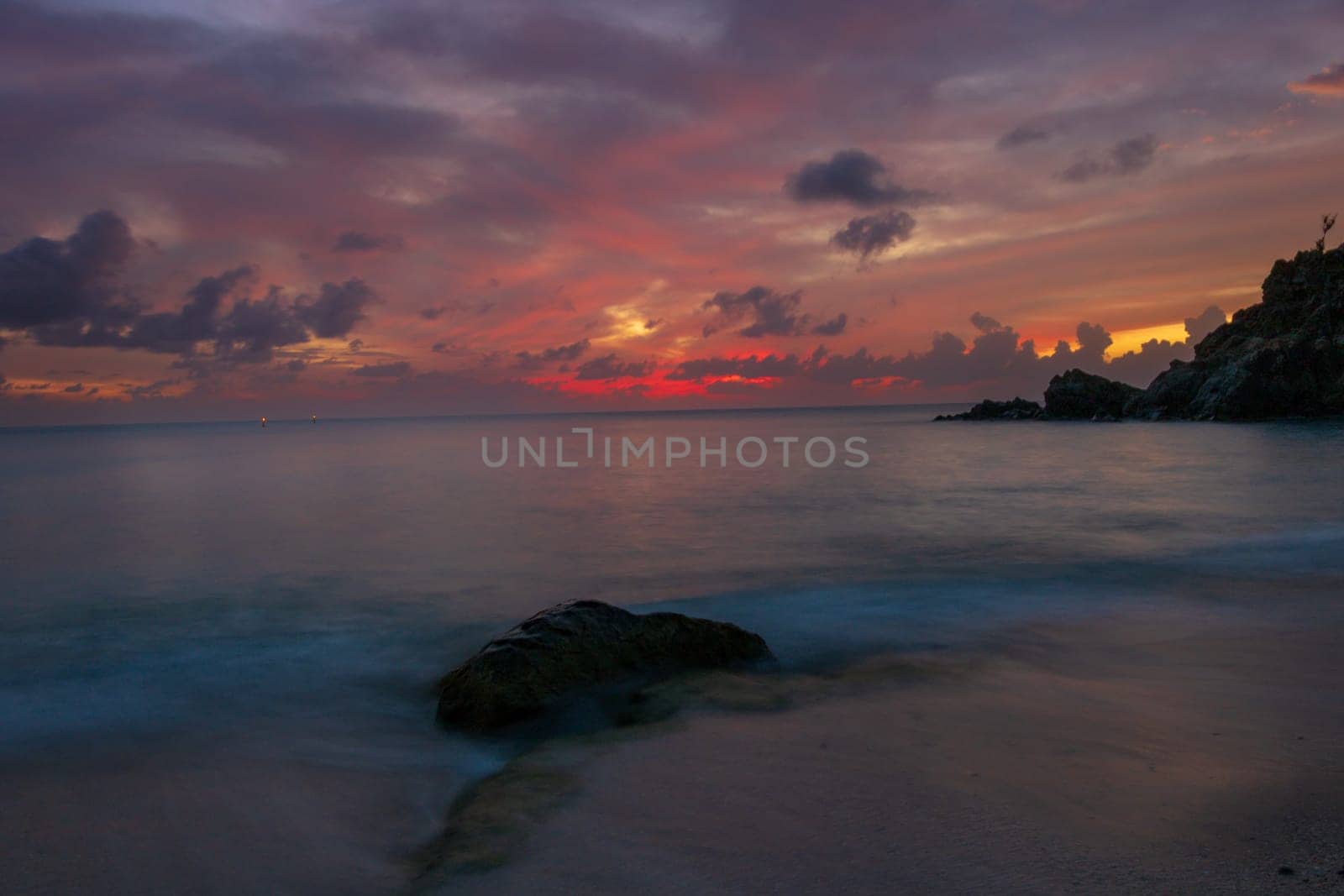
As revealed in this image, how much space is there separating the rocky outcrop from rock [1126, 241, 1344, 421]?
0.23ft

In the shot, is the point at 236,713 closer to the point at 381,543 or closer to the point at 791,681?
the point at 791,681

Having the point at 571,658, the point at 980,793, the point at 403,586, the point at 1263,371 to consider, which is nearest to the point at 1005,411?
the point at 1263,371

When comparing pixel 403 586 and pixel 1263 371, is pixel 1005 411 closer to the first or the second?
pixel 1263 371

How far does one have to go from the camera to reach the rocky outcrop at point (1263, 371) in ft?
209

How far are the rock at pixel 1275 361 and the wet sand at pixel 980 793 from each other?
234 ft

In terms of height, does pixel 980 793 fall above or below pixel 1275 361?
below

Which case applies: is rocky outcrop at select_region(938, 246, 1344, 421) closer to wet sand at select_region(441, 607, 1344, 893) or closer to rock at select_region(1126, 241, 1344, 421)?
rock at select_region(1126, 241, 1344, 421)

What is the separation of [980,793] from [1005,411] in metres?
104

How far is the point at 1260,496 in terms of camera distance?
22.2 metres

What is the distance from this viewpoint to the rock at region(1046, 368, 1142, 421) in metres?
80.8

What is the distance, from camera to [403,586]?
Result: 13.2 meters

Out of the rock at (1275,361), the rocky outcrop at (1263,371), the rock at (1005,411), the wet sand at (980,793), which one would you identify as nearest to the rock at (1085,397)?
the rocky outcrop at (1263,371)

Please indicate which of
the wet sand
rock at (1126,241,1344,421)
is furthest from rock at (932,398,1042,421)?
the wet sand

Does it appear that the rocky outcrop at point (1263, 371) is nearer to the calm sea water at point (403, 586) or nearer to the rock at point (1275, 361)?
the rock at point (1275, 361)
